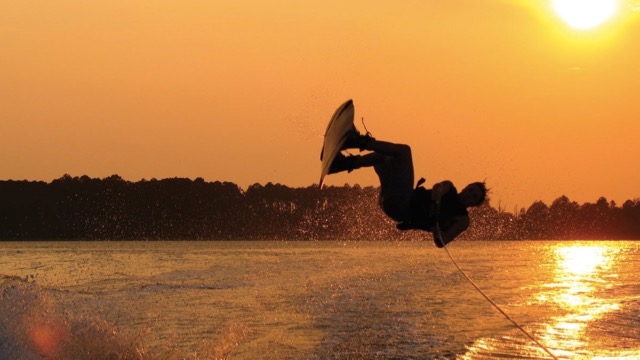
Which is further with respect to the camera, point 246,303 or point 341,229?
point 341,229

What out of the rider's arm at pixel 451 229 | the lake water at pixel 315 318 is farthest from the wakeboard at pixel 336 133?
the lake water at pixel 315 318

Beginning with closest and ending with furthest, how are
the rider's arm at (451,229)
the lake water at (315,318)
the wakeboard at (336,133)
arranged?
the wakeboard at (336,133)
the rider's arm at (451,229)
the lake water at (315,318)

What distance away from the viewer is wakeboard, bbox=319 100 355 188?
12.3 metres

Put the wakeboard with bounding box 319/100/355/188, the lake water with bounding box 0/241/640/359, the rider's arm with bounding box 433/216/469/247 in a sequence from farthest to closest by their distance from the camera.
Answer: the lake water with bounding box 0/241/640/359, the rider's arm with bounding box 433/216/469/247, the wakeboard with bounding box 319/100/355/188

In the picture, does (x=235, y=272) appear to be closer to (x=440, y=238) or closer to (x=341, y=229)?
(x=440, y=238)

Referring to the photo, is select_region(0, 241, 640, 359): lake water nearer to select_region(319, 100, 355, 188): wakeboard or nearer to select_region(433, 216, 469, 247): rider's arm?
select_region(319, 100, 355, 188): wakeboard

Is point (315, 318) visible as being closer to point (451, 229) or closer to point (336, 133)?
point (451, 229)

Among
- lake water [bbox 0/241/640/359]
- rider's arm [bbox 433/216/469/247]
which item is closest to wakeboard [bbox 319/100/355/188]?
rider's arm [bbox 433/216/469/247]

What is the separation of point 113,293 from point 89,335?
57.0 feet

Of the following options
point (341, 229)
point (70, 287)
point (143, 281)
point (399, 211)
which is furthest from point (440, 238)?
point (341, 229)

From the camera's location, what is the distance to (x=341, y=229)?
17488cm

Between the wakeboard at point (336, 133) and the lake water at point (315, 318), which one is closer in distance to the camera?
the wakeboard at point (336, 133)

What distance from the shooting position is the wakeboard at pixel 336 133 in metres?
12.3

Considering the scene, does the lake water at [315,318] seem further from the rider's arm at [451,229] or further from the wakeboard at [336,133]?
the rider's arm at [451,229]
